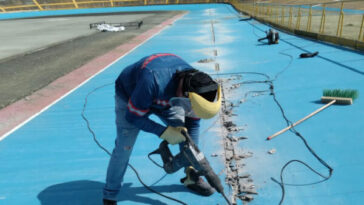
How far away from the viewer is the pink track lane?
573 cm

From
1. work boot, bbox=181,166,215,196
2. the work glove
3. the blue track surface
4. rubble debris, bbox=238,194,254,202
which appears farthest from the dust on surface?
rubble debris, bbox=238,194,254,202

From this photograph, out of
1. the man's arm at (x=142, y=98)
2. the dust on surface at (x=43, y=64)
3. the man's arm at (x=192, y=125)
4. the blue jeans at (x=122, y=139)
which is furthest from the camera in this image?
the dust on surface at (x=43, y=64)

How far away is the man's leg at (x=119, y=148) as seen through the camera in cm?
274

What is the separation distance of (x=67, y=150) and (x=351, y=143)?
402cm

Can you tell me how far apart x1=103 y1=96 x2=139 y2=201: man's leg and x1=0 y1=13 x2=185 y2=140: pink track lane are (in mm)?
3176

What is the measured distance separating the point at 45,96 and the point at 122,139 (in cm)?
515

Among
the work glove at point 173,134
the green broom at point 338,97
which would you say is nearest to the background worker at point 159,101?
the work glove at point 173,134

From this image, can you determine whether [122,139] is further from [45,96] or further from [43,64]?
[43,64]

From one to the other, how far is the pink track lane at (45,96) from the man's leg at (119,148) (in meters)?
3.18

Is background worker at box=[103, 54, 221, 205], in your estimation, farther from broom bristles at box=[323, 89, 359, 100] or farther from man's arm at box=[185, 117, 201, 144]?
broom bristles at box=[323, 89, 359, 100]

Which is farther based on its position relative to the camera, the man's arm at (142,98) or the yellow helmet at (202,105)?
the man's arm at (142,98)

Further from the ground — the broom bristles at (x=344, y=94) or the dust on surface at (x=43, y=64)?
the broom bristles at (x=344, y=94)

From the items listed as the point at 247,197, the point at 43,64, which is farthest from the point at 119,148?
the point at 43,64

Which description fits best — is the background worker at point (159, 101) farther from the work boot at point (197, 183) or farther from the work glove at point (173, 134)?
the work boot at point (197, 183)
